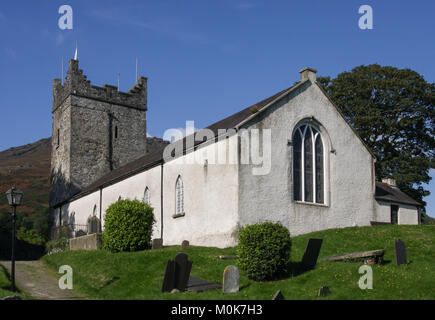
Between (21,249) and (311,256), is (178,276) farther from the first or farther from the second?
(21,249)

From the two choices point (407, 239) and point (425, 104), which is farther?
point (425, 104)

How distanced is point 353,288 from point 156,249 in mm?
12648

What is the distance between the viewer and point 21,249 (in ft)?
139

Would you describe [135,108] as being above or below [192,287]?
above

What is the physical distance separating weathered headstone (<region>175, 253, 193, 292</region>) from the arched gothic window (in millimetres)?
12729

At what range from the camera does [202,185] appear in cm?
2825

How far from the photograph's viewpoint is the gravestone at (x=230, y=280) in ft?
53.8

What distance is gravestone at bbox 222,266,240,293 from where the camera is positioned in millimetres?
16406

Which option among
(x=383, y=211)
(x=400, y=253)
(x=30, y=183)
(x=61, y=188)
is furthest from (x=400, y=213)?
(x=30, y=183)

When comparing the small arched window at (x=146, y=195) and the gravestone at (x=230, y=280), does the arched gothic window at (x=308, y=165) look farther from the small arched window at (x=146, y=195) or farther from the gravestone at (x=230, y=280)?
the gravestone at (x=230, y=280)

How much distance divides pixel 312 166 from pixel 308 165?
298mm
